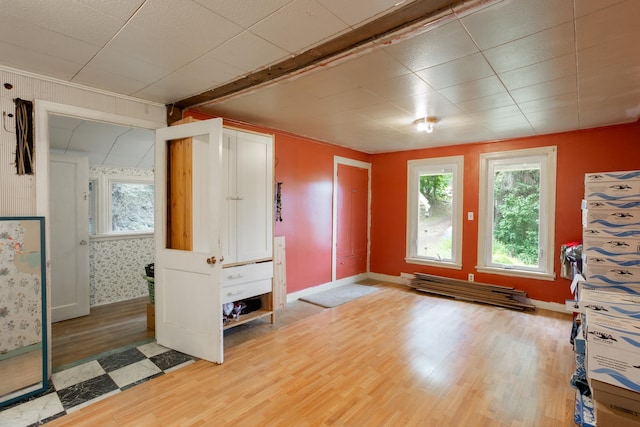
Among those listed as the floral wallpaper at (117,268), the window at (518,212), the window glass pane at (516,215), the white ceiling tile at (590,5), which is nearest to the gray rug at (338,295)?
the window at (518,212)

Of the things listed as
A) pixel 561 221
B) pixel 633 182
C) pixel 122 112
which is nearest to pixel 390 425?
pixel 633 182

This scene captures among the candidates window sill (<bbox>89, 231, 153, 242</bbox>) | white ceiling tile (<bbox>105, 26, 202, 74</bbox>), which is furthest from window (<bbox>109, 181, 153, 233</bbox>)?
white ceiling tile (<bbox>105, 26, 202, 74</bbox>)

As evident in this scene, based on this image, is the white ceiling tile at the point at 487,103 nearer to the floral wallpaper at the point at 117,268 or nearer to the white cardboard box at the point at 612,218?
the white cardboard box at the point at 612,218

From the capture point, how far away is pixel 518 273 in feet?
14.7

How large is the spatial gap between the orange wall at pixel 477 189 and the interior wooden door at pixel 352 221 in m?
0.21

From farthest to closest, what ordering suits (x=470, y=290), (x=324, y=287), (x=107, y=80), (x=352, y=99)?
(x=324, y=287), (x=470, y=290), (x=352, y=99), (x=107, y=80)

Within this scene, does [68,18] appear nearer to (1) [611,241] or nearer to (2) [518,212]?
(1) [611,241]

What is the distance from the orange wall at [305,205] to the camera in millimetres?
4473

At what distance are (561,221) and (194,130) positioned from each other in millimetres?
4660

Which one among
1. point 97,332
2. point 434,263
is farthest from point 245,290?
point 434,263

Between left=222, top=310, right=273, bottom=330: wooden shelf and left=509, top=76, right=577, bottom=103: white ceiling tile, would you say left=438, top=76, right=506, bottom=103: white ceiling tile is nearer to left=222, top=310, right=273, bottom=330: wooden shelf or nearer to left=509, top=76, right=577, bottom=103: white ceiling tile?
left=509, top=76, right=577, bottom=103: white ceiling tile

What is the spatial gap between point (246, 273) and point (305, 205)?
1.76 meters

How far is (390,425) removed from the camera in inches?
78.4

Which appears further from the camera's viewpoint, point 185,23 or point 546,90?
point 546,90
